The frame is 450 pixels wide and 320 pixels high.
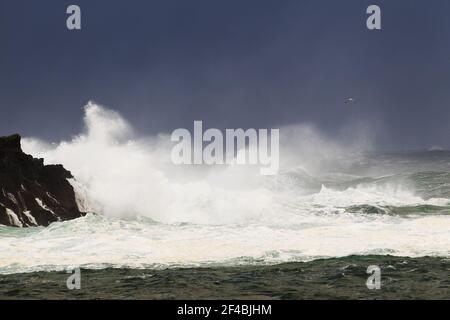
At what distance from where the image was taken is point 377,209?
100ft

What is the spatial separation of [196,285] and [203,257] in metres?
3.96

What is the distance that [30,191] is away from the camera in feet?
83.6

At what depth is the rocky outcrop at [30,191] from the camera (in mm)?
23875

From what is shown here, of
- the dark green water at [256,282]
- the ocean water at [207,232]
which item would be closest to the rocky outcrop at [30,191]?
the ocean water at [207,232]

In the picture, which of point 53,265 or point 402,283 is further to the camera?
point 53,265

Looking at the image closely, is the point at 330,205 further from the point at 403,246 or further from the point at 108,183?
the point at 403,246

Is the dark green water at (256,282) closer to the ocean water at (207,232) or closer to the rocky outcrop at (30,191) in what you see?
the ocean water at (207,232)

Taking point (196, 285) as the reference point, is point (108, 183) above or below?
above

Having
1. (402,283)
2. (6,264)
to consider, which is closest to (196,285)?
(402,283)

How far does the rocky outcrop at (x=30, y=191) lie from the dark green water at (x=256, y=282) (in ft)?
39.1

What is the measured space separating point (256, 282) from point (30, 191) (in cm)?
1773

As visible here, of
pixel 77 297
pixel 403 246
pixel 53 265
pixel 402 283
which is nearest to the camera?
pixel 77 297

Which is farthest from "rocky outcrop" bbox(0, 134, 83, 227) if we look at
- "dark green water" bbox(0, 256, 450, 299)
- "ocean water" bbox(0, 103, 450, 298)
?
"dark green water" bbox(0, 256, 450, 299)

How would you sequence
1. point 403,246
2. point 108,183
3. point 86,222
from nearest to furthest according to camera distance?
1. point 403,246
2. point 86,222
3. point 108,183
